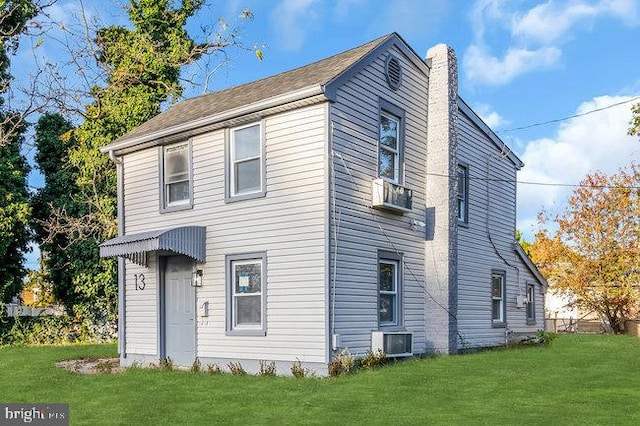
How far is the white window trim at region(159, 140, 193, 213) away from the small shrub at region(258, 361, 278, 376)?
410 centimetres

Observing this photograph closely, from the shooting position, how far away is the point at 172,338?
49.2ft

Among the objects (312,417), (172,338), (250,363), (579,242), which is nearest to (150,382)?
(250,363)

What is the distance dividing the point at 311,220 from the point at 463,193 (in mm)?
6307

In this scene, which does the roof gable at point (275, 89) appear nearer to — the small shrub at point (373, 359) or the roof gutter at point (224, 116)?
the roof gutter at point (224, 116)

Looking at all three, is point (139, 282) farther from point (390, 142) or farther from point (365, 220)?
point (390, 142)

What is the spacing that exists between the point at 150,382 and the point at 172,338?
298cm

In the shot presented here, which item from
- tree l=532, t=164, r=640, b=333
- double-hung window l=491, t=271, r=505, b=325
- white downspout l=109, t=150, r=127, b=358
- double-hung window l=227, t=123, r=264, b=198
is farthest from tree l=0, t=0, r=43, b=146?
tree l=532, t=164, r=640, b=333

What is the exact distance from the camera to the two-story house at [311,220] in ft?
40.9

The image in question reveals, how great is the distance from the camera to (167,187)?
1544 centimetres

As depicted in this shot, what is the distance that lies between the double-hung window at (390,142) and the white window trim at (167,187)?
4.33 meters

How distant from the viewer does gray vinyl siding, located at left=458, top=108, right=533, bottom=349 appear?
54.7ft

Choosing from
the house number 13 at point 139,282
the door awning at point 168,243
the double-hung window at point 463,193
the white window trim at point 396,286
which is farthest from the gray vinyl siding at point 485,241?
the house number 13 at point 139,282

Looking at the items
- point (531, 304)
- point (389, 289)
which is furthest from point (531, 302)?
point (389, 289)

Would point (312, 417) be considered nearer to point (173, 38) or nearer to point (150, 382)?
point (150, 382)
